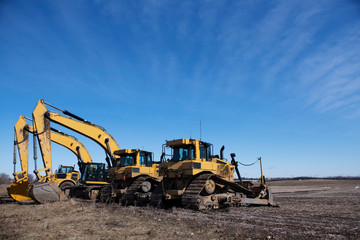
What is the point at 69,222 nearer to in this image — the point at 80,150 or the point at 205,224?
the point at 205,224

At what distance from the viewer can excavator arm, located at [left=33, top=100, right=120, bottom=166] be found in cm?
1744

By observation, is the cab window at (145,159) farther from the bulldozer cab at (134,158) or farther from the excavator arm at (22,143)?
the excavator arm at (22,143)

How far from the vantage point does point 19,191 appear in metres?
17.3

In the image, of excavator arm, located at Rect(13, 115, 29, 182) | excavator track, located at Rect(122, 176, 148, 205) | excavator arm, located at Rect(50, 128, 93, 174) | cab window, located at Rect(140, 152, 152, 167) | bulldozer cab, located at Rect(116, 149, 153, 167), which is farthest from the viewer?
excavator arm, located at Rect(50, 128, 93, 174)

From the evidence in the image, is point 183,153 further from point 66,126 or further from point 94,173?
point 94,173

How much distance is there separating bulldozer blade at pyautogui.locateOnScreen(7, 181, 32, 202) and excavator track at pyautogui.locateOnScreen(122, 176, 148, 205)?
6301mm

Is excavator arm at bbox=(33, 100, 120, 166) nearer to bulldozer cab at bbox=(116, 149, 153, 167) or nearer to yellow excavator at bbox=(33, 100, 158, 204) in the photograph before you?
yellow excavator at bbox=(33, 100, 158, 204)

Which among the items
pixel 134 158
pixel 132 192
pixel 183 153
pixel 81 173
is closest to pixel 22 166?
pixel 81 173

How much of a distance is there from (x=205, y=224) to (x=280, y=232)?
7.79ft

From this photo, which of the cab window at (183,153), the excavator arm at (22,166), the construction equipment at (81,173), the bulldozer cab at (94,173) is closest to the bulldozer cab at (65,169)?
the construction equipment at (81,173)

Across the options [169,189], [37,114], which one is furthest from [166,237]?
[37,114]

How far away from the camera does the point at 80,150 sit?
80.4 feet

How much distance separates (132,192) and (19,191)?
7.44 m

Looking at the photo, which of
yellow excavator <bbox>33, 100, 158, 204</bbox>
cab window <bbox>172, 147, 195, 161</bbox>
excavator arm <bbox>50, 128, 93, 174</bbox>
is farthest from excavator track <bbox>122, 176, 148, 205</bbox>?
excavator arm <bbox>50, 128, 93, 174</bbox>
